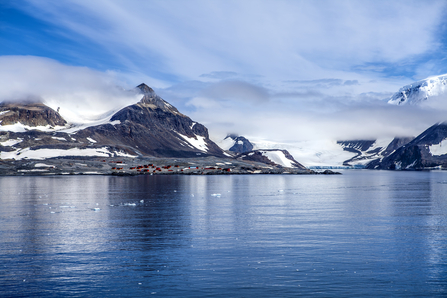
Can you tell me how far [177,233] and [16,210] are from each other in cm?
2579

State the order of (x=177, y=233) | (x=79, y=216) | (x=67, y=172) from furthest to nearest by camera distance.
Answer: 1. (x=67, y=172)
2. (x=79, y=216)
3. (x=177, y=233)

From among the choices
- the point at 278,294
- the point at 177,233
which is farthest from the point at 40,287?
the point at 177,233

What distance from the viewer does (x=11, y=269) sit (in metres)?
23.4

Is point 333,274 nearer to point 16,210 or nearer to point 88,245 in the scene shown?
point 88,245

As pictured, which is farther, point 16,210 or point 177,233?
point 16,210

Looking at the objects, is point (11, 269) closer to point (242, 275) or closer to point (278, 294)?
point (242, 275)

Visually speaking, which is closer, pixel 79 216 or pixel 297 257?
pixel 297 257

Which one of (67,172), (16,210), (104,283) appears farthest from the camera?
(67,172)

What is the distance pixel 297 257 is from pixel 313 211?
78.0 ft

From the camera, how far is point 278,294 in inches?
771

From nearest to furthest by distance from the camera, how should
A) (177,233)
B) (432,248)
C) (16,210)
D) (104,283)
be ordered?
1. (104,283)
2. (432,248)
3. (177,233)
4. (16,210)

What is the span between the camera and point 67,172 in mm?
171125

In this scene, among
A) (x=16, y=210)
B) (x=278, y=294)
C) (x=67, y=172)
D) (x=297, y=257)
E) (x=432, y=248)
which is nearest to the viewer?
(x=278, y=294)

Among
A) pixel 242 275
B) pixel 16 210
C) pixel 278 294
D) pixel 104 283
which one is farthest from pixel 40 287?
pixel 16 210
